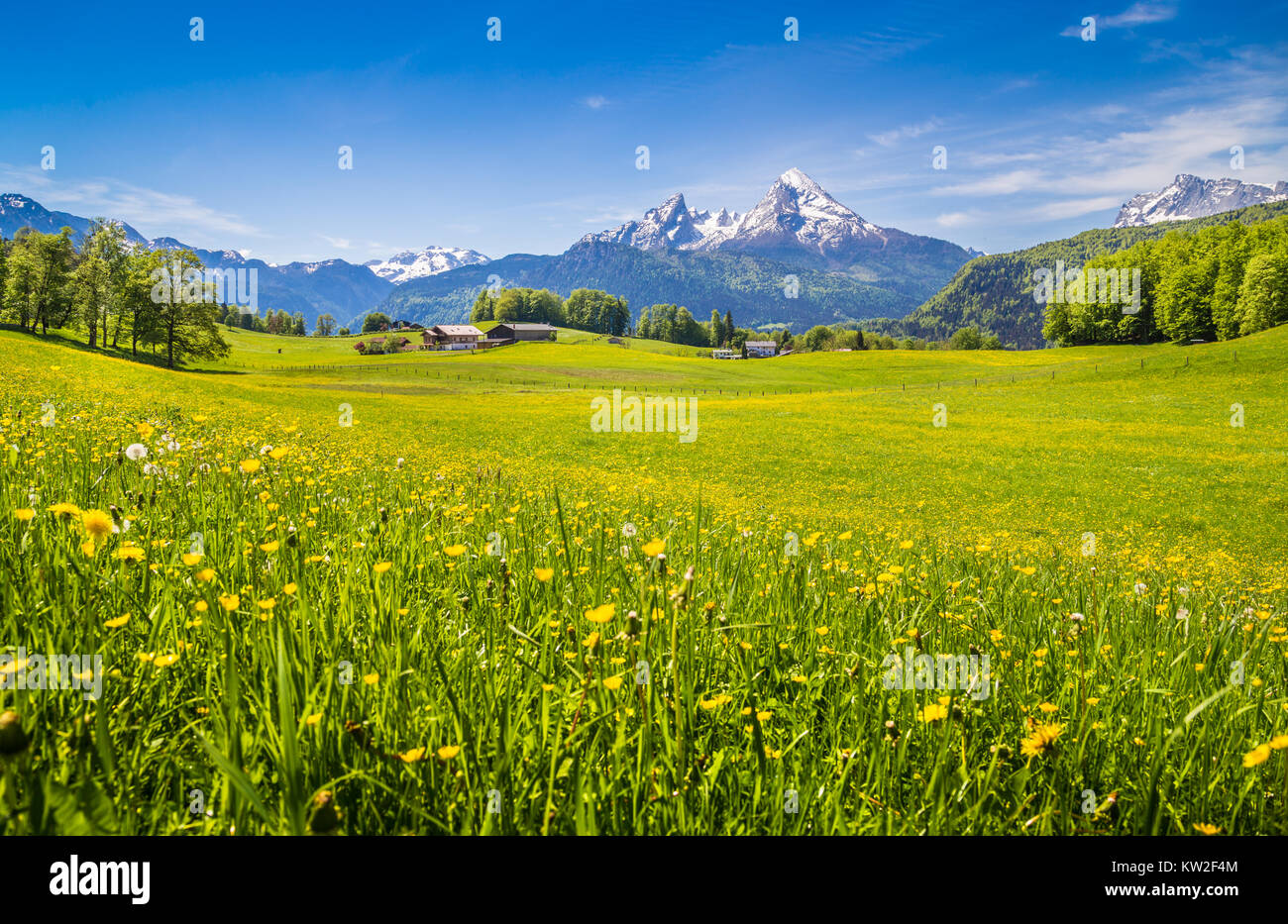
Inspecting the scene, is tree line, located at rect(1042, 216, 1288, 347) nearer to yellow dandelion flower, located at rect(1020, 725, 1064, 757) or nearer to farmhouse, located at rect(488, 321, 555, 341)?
yellow dandelion flower, located at rect(1020, 725, 1064, 757)

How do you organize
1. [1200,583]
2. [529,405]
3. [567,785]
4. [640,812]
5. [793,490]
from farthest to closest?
[529,405] < [793,490] < [1200,583] < [567,785] < [640,812]

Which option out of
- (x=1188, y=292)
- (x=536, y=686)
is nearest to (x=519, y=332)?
(x=1188, y=292)

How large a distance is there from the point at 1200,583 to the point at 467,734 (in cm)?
1404

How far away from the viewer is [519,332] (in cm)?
19138

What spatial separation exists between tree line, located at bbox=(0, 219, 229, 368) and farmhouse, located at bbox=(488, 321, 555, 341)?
108042 mm

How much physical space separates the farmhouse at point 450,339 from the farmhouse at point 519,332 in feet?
16.3

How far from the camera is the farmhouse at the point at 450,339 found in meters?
174

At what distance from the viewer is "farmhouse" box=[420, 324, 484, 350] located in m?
174

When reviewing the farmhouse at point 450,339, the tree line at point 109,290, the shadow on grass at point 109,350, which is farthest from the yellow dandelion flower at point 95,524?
the farmhouse at point 450,339

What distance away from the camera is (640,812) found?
1538mm

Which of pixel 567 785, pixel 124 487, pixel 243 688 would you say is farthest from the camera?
pixel 124 487

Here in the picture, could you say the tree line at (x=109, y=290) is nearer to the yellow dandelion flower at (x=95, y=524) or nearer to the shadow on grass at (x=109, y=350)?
the shadow on grass at (x=109, y=350)
